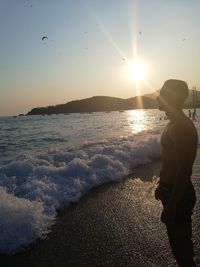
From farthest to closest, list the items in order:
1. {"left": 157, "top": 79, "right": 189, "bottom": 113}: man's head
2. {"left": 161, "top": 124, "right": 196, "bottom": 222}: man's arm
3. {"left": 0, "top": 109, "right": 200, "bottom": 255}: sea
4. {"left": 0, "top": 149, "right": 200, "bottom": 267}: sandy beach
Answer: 1. {"left": 0, "top": 109, "right": 200, "bottom": 255}: sea
2. {"left": 0, "top": 149, "right": 200, "bottom": 267}: sandy beach
3. {"left": 157, "top": 79, "right": 189, "bottom": 113}: man's head
4. {"left": 161, "top": 124, "right": 196, "bottom": 222}: man's arm

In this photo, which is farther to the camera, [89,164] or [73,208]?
[89,164]

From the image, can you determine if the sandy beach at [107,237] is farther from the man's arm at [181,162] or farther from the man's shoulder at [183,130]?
the man's shoulder at [183,130]

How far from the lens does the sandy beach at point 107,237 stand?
17.8ft

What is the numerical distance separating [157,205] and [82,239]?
2.10 meters

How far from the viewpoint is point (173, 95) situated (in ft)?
12.5

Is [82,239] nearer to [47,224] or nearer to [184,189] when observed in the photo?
[47,224]

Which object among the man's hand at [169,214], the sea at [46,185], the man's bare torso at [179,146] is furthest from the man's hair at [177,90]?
the sea at [46,185]

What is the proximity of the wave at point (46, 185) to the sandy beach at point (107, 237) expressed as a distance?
0.87 feet

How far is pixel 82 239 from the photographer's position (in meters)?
6.22

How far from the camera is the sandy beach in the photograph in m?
5.43

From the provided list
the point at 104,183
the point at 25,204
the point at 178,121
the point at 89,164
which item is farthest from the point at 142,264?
the point at 89,164

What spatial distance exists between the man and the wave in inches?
121

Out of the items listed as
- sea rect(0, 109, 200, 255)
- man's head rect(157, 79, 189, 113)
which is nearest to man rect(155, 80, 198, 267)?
man's head rect(157, 79, 189, 113)

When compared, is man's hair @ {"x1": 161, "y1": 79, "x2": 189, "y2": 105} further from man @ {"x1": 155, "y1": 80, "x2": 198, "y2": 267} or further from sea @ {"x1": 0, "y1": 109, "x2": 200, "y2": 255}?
sea @ {"x1": 0, "y1": 109, "x2": 200, "y2": 255}
